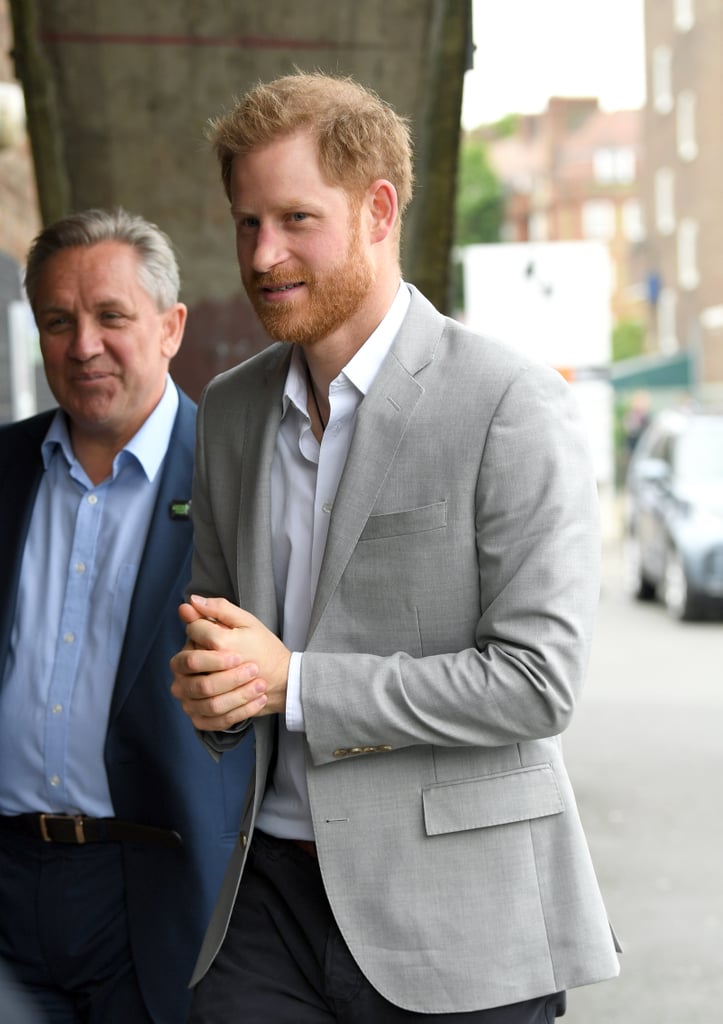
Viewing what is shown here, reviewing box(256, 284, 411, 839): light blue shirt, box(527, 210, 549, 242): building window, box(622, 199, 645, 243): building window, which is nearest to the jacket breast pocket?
box(256, 284, 411, 839): light blue shirt

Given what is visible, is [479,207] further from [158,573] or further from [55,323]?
[158,573]

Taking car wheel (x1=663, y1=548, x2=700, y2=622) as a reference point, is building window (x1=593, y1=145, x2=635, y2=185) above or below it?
above

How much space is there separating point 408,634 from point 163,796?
3.92 feet

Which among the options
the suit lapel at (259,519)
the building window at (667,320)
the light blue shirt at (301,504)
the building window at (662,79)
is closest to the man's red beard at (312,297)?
the light blue shirt at (301,504)

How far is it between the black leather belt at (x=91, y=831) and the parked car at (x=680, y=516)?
12.4m

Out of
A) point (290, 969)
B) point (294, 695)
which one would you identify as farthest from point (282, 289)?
point (290, 969)

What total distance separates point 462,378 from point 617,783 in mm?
7544

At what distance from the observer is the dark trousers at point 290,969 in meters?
2.64

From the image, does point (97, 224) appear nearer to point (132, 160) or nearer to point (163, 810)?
point (163, 810)

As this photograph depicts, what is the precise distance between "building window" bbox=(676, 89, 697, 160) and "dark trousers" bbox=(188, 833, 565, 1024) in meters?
50.2

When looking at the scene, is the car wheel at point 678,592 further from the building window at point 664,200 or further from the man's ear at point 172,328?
the building window at point 664,200

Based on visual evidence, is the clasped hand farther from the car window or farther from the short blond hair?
the car window

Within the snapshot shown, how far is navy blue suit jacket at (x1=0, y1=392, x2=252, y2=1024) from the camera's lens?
3.61m

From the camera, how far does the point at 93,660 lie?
371cm
